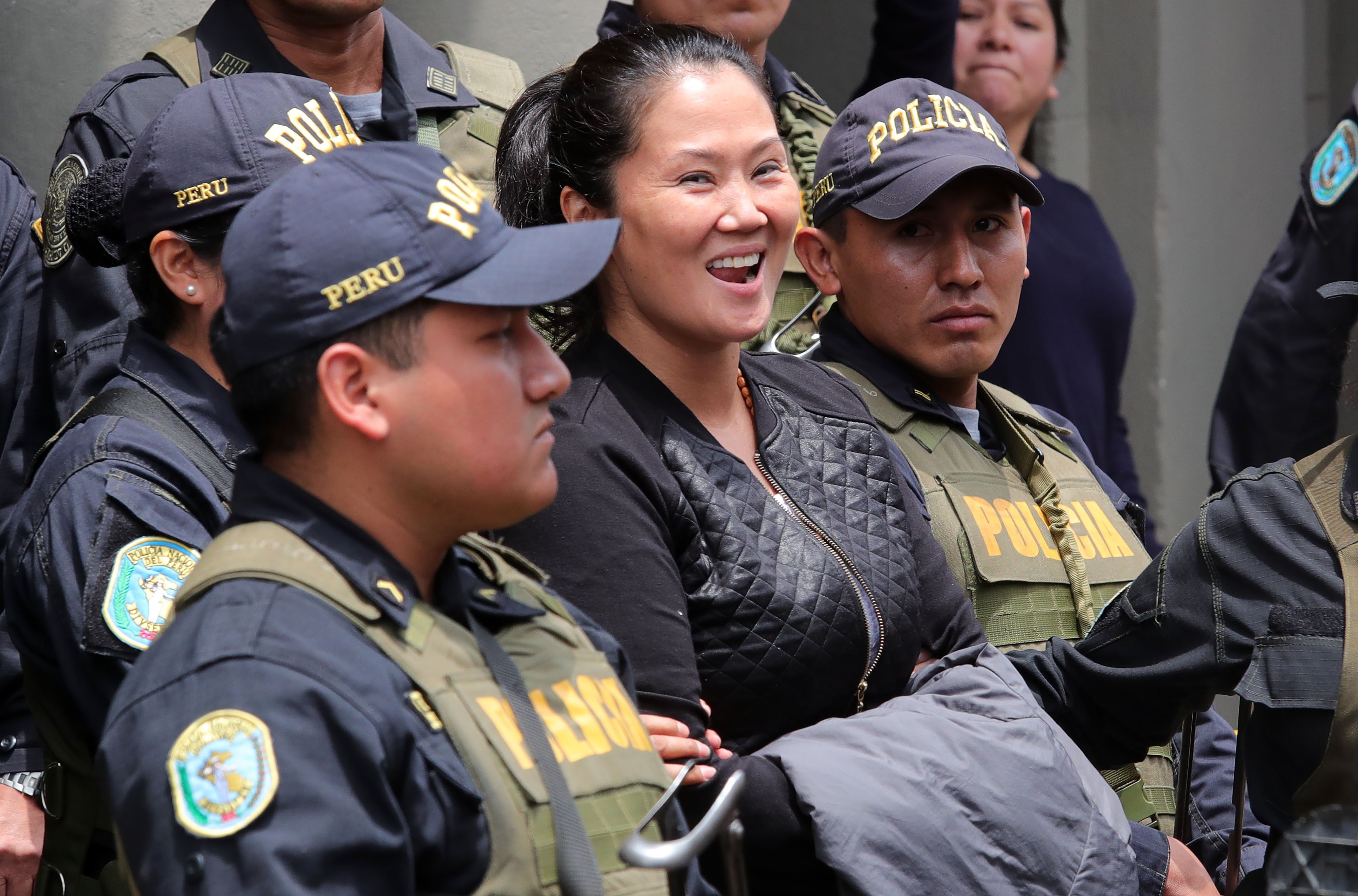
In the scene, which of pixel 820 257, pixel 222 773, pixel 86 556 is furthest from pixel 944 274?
pixel 222 773

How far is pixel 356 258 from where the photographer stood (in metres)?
1.59

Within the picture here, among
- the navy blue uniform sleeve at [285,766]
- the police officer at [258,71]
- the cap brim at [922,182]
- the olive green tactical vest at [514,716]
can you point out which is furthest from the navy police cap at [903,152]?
the navy blue uniform sleeve at [285,766]

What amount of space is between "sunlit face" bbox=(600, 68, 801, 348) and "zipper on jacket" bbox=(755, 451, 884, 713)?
0.97ft

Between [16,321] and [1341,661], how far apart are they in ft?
7.76

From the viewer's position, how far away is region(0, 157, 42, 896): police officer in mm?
2332

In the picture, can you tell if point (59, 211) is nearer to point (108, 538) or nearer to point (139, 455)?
point (139, 455)

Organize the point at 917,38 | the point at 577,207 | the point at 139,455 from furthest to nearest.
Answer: the point at 917,38 → the point at 577,207 → the point at 139,455

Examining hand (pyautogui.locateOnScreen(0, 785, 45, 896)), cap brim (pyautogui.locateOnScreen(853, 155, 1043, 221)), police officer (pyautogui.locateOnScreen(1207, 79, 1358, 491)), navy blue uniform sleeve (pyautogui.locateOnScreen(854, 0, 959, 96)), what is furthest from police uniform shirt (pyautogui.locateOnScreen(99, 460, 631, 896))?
police officer (pyautogui.locateOnScreen(1207, 79, 1358, 491))

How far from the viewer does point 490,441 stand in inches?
65.7

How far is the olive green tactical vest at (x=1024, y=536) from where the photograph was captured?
2.69 m

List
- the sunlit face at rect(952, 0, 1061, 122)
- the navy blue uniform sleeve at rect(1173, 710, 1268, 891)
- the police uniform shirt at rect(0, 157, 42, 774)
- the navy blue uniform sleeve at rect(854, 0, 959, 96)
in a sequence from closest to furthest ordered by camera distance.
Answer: the navy blue uniform sleeve at rect(1173, 710, 1268, 891) < the police uniform shirt at rect(0, 157, 42, 774) < the navy blue uniform sleeve at rect(854, 0, 959, 96) < the sunlit face at rect(952, 0, 1061, 122)

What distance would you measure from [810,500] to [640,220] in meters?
0.49

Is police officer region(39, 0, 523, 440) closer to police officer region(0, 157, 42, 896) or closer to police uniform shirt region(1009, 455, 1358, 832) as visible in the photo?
police officer region(0, 157, 42, 896)

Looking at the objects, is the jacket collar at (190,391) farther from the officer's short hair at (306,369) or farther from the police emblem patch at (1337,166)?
the police emblem patch at (1337,166)
